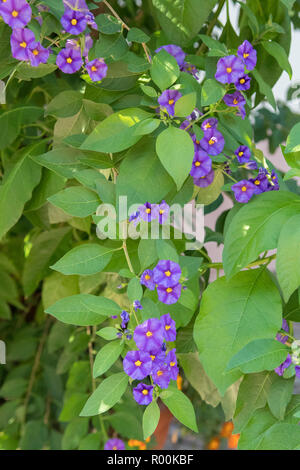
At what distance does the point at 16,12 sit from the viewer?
Answer: 23.4 inches

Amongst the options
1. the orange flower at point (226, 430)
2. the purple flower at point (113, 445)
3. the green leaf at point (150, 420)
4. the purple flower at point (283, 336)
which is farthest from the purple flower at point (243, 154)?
the orange flower at point (226, 430)

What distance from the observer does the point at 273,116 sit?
154cm

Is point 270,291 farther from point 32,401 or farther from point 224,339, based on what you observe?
point 32,401

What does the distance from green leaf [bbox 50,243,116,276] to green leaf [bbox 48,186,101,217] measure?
0.13 ft

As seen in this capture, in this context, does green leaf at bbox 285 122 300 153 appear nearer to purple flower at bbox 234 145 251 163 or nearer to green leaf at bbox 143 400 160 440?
purple flower at bbox 234 145 251 163

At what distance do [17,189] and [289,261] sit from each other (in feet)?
1.36

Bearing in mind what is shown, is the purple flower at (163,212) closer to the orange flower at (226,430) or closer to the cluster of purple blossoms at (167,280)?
the cluster of purple blossoms at (167,280)

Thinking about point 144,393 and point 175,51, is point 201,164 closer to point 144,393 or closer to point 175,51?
point 175,51

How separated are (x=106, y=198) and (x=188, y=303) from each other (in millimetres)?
152

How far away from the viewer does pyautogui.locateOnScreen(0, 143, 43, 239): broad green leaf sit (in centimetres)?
80

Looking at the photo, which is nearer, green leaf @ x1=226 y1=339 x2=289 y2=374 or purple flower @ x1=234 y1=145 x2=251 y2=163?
green leaf @ x1=226 y1=339 x2=289 y2=374

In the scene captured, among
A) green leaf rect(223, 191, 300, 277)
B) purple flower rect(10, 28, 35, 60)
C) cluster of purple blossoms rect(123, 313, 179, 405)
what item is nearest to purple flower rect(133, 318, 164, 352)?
cluster of purple blossoms rect(123, 313, 179, 405)

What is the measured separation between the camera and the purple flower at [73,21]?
0.62m
